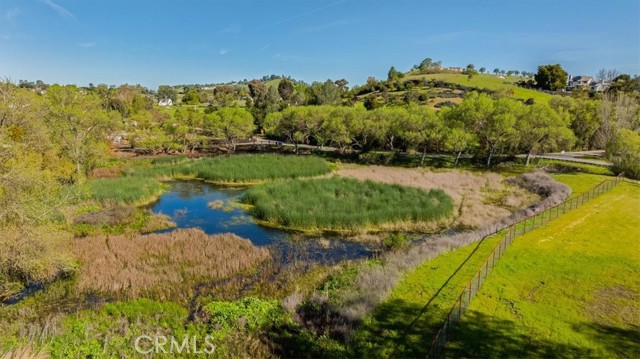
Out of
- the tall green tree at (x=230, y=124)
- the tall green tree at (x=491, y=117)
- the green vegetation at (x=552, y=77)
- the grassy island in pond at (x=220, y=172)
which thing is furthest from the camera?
the green vegetation at (x=552, y=77)

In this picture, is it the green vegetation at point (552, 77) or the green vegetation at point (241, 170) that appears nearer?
the green vegetation at point (241, 170)

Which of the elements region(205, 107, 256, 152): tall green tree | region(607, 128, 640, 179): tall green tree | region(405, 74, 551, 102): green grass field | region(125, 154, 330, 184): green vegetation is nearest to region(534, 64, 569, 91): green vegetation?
region(405, 74, 551, 102): green grass field

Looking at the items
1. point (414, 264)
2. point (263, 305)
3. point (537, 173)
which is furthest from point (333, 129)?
point (263, 305)

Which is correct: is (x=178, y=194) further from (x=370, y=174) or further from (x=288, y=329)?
(x=288, y=329)

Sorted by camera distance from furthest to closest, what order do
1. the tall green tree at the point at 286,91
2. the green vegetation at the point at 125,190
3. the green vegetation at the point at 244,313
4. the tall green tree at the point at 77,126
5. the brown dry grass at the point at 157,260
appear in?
the tall green tree at the point at 286,91, the tall green tree at the point at 77,126, the green vegetation at the point at 125,190, the brown dry grass at the point at 157,260, the green vegetation at the point at 244,313

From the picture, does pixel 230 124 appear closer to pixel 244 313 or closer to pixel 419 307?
pixel 244 313

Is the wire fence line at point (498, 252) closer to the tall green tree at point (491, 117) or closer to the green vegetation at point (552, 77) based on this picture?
the tall green tree at point (491, 117)

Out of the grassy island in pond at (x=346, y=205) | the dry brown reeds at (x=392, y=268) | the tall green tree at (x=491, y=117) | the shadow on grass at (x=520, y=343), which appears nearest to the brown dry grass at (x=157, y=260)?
the grassy island in pond at (x=346, y=205)
